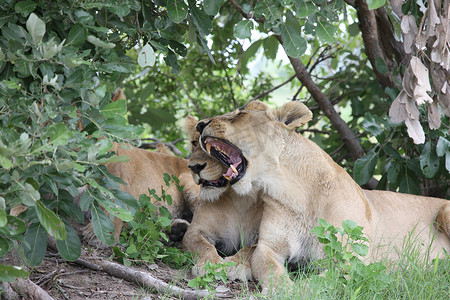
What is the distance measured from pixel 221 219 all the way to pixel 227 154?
0.73 meters

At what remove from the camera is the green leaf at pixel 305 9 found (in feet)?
11.3

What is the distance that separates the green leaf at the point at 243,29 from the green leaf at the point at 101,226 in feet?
4.56

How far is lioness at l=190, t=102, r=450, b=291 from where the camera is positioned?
4.13m

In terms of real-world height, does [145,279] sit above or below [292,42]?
below

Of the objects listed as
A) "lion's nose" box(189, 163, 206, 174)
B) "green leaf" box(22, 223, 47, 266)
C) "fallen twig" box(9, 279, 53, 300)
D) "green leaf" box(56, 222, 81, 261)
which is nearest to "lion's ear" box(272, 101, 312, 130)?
"lion's nose" box(189, 163, 206, 174)

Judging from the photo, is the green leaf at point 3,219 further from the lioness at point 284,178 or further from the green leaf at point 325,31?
the green leaf at point 325,31

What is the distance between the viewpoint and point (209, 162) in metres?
4.25

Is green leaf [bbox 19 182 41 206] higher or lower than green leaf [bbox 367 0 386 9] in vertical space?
lower

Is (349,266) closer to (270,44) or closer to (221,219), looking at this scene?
(221,219)

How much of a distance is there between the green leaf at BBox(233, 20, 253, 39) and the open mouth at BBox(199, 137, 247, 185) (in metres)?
0.80

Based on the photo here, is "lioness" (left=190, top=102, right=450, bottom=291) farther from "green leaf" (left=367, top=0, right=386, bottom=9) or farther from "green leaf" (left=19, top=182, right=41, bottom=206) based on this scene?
"green leaf" (left=19, top=182, right=41, bottom=206)

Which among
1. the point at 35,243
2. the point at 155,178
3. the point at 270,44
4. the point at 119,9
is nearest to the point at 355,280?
the point at 35,243

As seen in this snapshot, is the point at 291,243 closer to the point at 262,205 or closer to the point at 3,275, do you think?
the point at 262,205

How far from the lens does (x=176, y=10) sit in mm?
3533
